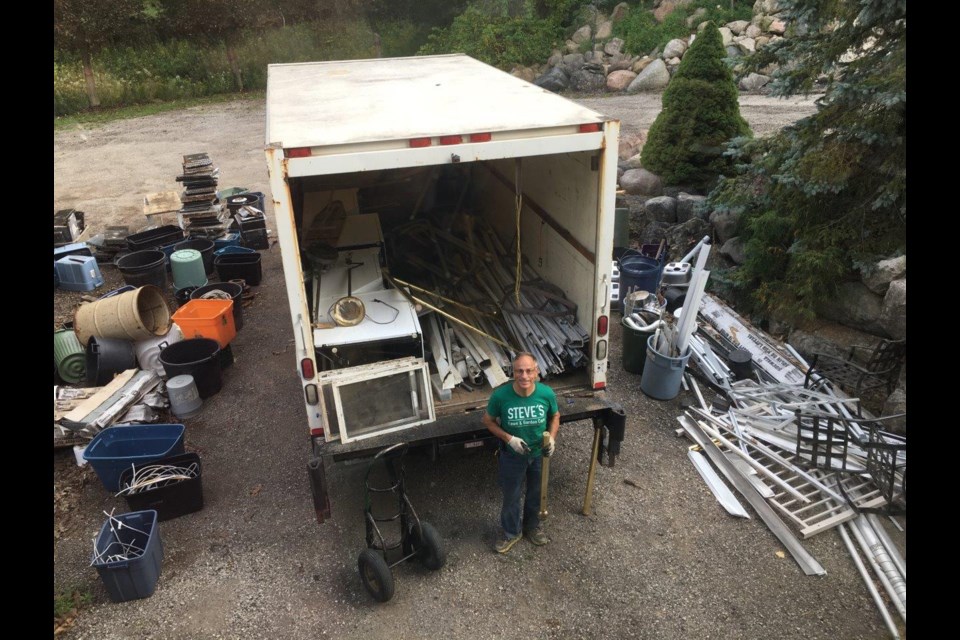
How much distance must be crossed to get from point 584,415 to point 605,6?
23342 mm

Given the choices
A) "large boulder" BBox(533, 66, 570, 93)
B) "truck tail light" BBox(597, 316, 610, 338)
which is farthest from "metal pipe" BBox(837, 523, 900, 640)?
"large boulder" BBox(533, 66, 570, 93)

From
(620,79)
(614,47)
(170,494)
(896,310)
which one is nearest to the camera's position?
(170,494)

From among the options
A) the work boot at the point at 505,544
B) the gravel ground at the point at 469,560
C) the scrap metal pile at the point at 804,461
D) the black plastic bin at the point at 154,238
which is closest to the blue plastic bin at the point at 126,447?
the gravel ground at the point at 469,560

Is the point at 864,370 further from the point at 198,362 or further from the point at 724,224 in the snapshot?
the point at 198,362

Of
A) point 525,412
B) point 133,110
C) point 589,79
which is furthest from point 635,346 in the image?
point 133,110

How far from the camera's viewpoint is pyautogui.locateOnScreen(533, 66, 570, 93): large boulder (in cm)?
2075

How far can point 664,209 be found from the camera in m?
10.4

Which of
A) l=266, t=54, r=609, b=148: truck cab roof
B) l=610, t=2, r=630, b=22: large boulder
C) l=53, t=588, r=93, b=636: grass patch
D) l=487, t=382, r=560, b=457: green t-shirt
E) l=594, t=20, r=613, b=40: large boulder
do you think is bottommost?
l=53, t=588, r=93, b=636: grass patch

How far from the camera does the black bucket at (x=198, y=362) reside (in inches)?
271

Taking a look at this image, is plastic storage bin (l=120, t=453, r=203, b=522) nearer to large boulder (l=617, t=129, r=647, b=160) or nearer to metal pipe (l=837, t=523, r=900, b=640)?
metal pipe (l=837, t=523, r=900, b=640)

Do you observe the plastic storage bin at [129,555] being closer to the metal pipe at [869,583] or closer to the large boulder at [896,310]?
the metal pipe at [869,583]

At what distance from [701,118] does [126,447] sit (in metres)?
9.77

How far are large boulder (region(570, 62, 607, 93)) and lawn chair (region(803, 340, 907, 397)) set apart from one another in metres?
16.4
